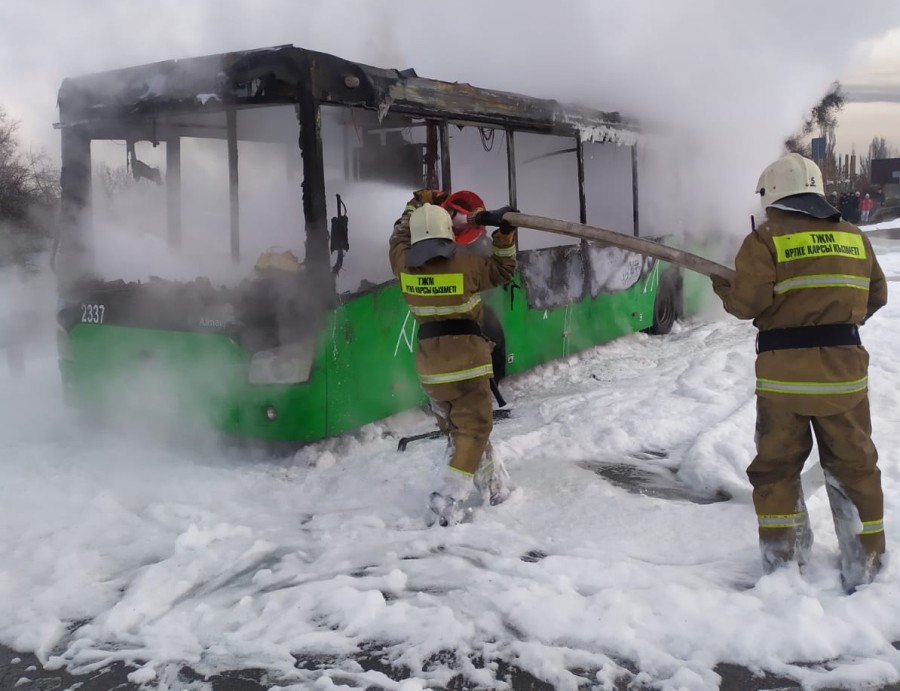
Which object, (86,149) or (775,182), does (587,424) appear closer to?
(775,182)

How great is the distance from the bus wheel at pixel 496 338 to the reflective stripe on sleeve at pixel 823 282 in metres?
3.54

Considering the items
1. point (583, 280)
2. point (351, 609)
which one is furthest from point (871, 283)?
point (583, 280)

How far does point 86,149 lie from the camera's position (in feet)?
19.1

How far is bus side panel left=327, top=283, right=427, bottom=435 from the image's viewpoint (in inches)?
209

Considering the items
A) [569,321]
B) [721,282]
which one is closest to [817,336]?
[721,282]

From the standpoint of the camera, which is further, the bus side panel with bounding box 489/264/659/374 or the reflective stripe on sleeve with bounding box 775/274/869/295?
the bus side panel with bounding box 489/264/659/374

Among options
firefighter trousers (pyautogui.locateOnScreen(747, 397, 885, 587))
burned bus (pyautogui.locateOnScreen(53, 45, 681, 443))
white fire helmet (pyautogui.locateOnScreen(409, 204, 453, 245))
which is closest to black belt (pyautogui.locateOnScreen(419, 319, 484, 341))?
white fire helmet (pyautogui.locateOnScreen(409, 204, 453, 245))

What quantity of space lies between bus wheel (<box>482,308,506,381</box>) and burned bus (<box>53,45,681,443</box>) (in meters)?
0.96

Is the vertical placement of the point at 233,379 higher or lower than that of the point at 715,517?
higher

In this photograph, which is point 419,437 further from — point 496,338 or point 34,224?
point 34,224

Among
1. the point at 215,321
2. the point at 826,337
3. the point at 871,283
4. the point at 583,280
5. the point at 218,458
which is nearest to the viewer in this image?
the point at 826,337

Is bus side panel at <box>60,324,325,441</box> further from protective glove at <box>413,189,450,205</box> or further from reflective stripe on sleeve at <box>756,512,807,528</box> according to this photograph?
reflective stripe on sleeve at <box>756,512,807,528</box>

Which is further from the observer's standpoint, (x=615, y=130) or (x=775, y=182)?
(x=615, y=130)

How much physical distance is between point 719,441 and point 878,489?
190 centimetres
